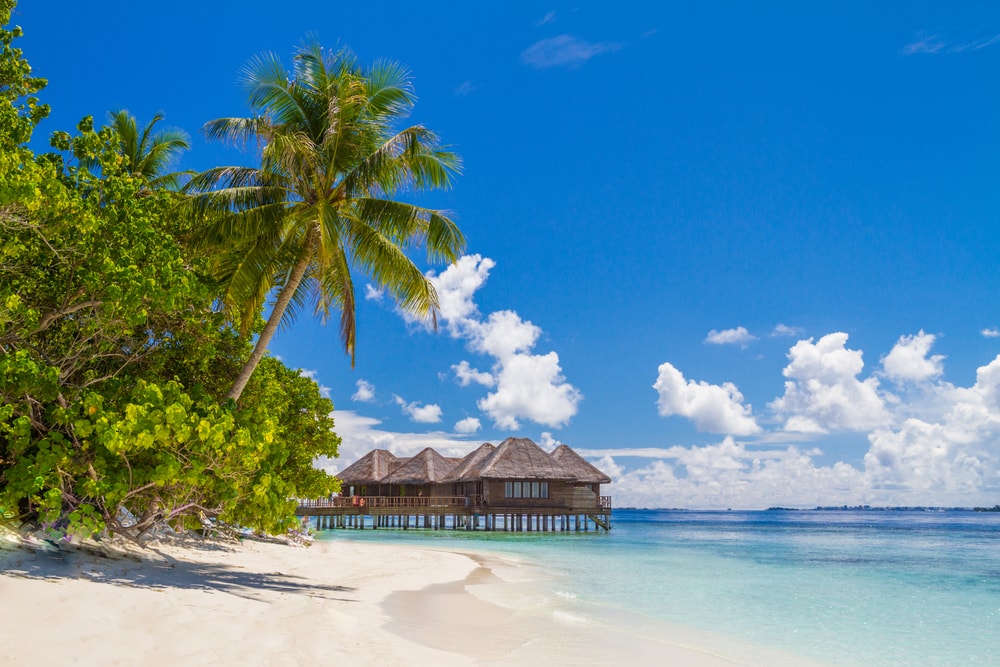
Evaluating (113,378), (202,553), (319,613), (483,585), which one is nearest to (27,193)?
(113,378)

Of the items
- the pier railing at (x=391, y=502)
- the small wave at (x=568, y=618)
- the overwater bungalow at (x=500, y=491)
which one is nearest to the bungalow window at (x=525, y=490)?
the overwater bungalow at (x=500, y=491)

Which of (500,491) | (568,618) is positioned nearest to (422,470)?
(500,491)

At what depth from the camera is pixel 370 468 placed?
4269 centimetres

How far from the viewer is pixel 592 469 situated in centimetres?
3925

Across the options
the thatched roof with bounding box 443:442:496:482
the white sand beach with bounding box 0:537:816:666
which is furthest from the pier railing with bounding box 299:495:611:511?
the white sand beach with bounding box 0:537:816:666

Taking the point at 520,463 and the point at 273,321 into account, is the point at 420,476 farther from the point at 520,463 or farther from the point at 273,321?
the point at 273,321

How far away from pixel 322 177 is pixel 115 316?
381cm

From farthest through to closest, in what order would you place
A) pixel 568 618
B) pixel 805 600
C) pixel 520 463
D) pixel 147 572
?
pixel 520 463 → pixel 805 600 → pixel 568 618 → pixel 147 572

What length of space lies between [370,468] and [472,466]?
7044 mm

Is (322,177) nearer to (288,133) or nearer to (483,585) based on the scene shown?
(288,133)

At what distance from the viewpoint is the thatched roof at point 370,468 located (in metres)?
42.2

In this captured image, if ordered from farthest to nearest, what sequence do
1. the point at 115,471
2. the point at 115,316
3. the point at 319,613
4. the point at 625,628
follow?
the point at 625,628, the point at 115,471, the point at 115,316, the point at 319,613

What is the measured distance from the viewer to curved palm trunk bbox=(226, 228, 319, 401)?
1000cm

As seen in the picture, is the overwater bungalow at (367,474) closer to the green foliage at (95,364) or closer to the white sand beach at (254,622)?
the white sand beach at (254,622)
